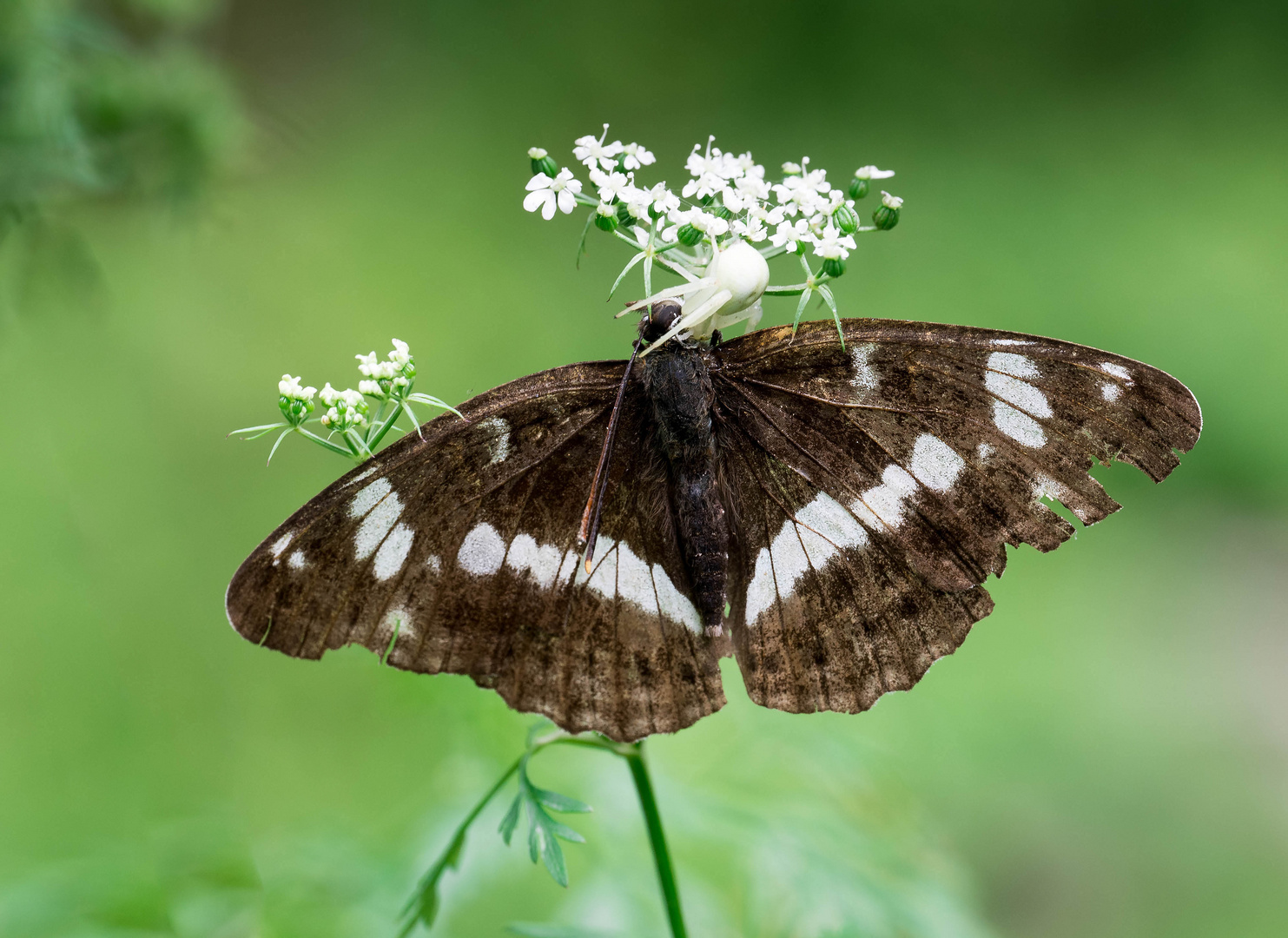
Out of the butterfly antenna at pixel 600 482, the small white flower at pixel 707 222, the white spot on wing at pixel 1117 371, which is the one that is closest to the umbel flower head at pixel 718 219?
the small white flower at pixel 707 222

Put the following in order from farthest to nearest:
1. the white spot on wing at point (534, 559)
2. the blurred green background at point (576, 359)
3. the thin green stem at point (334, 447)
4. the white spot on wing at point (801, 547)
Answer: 1. the blurred green background at point (576, 359)
2. the white spot on wing at point (801, 547)
3. the white spot on wing at point (534, 559)
4. the thin green stem at point (334, 447)

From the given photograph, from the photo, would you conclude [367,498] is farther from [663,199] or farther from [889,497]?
[889,497]

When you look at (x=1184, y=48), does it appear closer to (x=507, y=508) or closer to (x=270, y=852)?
(x=507, y=508)

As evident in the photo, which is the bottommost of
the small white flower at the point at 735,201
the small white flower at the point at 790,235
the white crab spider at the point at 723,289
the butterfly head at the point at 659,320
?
the white crab spider at the point at 723,289

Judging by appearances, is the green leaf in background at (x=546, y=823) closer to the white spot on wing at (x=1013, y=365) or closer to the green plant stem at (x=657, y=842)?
Answer: the green plant stem at (x=657, y=842)

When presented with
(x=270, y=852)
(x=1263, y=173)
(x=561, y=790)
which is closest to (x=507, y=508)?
(x=561, y=790)

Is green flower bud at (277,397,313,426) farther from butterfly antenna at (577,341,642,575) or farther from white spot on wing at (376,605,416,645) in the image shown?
butterfly antenna at (577,341,642,575)

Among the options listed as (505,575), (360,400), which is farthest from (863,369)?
(360,400)
